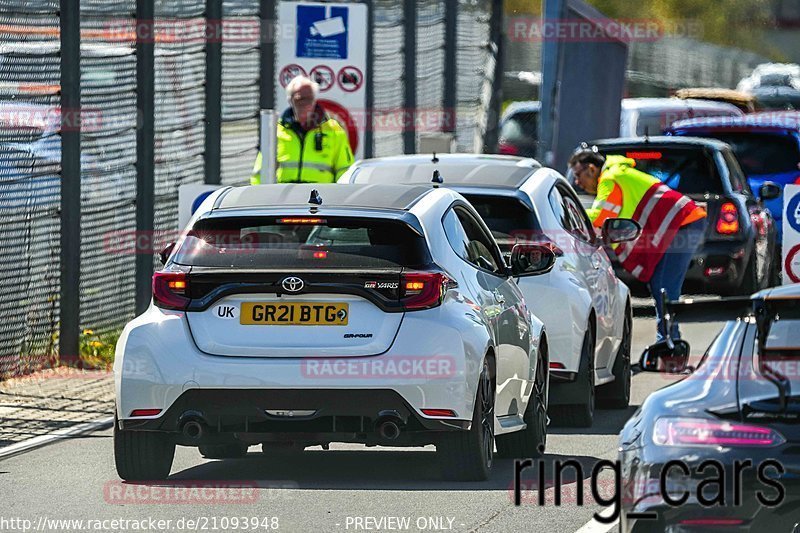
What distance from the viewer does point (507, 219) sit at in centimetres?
1218

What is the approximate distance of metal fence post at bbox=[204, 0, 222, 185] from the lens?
18.0 meters

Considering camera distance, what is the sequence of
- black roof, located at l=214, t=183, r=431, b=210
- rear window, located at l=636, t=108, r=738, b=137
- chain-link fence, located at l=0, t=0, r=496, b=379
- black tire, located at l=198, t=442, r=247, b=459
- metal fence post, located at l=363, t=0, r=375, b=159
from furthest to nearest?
rear window, located at l=636, t=108, r=738, b=137
metal fence post, located at l=363, t=0, r=375, b=159
chain-link fence, located at l=0, t=0, r=496, b=379
black tire, located at l=198, t=442, r=247, b=459
black roof, located at l=214, t=183, r=431, b=210

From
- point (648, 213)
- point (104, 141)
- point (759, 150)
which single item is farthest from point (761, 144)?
point (104, 141)

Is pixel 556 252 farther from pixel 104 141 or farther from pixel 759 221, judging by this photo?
pixel 759 221

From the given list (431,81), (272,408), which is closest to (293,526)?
(272,408)

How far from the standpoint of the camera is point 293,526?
866cm

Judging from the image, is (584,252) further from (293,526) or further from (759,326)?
(759,326)

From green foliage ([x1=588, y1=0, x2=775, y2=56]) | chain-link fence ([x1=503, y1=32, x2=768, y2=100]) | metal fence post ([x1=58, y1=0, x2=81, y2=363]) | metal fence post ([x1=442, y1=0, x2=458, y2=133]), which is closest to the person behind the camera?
metal fence post ([x1=58, y1=0, x2=81, y2=363])

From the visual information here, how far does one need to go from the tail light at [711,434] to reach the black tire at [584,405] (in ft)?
18.0

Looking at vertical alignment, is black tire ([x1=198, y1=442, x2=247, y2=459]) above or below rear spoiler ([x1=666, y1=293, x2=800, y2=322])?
below

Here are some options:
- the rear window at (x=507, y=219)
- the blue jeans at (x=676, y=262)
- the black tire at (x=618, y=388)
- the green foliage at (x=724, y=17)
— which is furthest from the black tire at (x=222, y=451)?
the green foliage at (x=724, y=17)

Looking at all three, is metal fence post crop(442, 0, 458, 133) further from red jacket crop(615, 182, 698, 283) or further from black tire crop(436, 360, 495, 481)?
black tire crop(436, 360, 495, 481)

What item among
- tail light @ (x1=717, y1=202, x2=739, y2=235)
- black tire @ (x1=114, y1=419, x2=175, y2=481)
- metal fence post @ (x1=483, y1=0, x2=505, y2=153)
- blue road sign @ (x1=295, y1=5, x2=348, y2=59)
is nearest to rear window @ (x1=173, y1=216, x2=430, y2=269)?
black tire @ (x1=114, y1=419, x2=175, y2=481)

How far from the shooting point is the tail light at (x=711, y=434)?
6.41 m
